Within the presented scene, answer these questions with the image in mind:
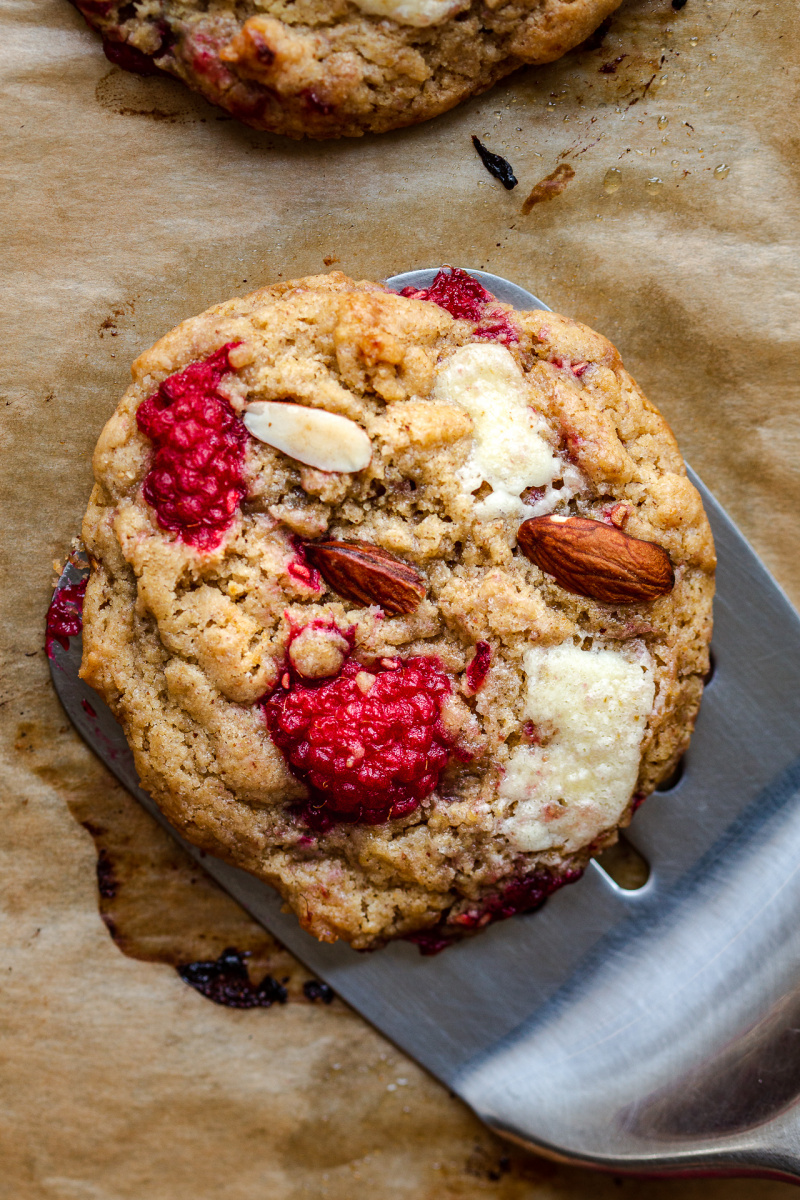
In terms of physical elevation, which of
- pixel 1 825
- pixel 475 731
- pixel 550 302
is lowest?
pixel 1 825

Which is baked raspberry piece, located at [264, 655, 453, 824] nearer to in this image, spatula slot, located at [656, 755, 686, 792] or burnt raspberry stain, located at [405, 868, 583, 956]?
burnt raspberry stain, located at [405, 868, 583, 956]

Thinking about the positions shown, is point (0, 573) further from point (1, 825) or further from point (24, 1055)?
point (24, 1055)

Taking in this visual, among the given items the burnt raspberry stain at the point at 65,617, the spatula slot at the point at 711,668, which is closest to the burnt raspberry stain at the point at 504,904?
the spatula slot at the point at 711,668

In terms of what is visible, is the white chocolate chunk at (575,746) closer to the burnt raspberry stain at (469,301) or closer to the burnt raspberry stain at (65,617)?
the burnt raspberry stain at (469,301)

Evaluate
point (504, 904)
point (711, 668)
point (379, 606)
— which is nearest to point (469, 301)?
point (379, 606)

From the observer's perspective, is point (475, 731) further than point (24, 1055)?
No

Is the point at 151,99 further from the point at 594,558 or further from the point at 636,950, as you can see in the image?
the point at 636,950

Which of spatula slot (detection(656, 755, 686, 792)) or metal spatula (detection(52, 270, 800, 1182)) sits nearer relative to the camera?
metal spatula (detection(52, 270, 800, 1182))

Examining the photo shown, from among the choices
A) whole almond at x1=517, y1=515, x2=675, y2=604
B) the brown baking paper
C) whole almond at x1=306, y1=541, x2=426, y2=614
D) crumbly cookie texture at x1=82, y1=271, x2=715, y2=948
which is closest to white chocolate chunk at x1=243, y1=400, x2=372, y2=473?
crumbly cookie texture at x1=82, y1=271, x2=715, y2=948

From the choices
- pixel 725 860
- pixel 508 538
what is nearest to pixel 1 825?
pixel 508 538
